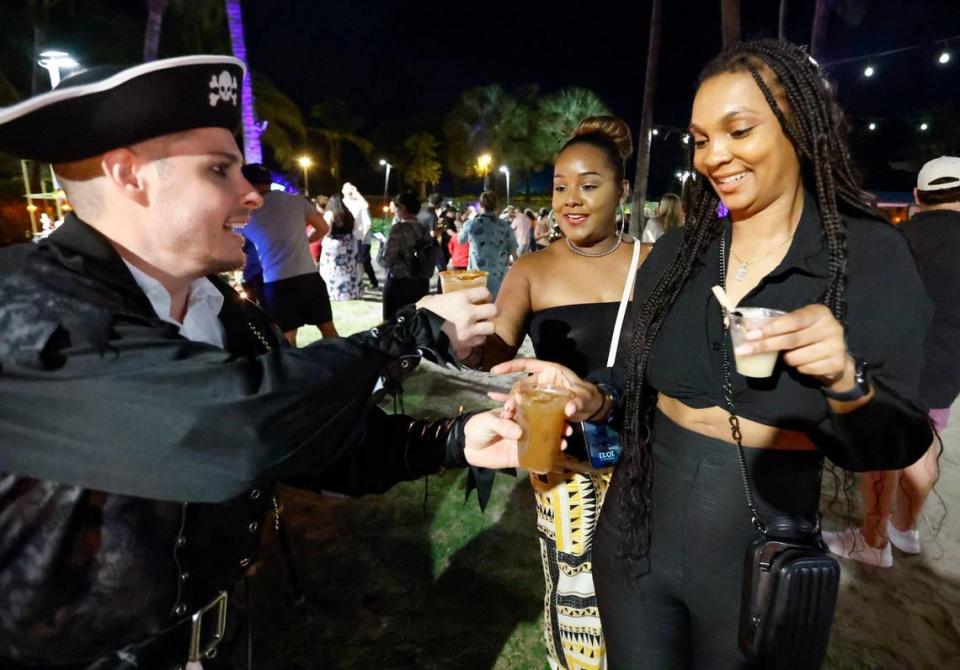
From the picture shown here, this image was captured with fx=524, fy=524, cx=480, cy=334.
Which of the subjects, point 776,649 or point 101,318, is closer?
point 101,318

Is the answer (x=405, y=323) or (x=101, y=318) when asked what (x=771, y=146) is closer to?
(x=405, y=323)

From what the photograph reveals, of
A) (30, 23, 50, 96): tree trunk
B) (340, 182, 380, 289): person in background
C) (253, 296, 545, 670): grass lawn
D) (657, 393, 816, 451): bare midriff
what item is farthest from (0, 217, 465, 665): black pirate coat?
(30, 23, 50, 96): tree trunk

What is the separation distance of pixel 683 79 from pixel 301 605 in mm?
61900

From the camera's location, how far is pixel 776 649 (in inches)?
55.8

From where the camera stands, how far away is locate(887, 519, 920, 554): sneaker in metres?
3.78

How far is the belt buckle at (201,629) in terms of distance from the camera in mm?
1473

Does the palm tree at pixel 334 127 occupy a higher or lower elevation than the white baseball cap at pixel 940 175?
higher

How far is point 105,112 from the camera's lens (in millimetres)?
1250

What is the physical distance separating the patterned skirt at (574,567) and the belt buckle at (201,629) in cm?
140

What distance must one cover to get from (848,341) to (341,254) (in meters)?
11.1

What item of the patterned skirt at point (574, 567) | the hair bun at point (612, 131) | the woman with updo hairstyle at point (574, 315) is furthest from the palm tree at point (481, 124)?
the patterned skirt at point (574, 567)

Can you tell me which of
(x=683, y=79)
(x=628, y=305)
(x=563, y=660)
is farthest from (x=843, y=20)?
(x=683, y=79)

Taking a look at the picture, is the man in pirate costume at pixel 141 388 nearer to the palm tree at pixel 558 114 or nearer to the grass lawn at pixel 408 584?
the grass lawn at pixel 408 584

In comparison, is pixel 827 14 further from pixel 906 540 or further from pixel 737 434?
pixel 737 434
